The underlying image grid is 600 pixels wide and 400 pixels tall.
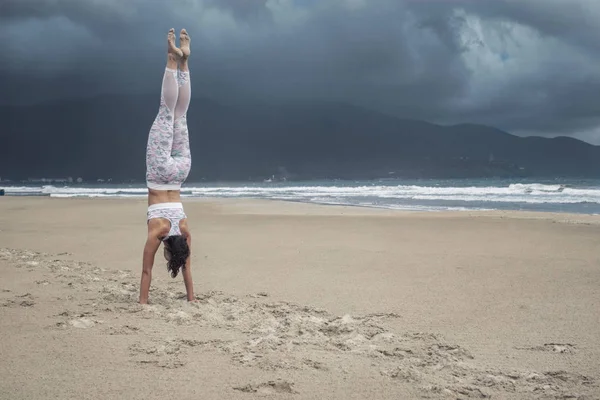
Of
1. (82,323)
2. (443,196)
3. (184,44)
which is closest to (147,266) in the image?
(82,323)

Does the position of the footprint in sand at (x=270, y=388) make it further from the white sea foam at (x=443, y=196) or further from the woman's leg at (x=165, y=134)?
the white sea foam at (x=443, y=196)

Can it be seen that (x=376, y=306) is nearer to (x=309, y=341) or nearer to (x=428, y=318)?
(x=428, y=318)

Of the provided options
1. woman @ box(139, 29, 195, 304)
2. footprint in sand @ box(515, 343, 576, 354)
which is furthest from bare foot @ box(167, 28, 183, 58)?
footprint in sand @ box(515, 343, 576, 354)

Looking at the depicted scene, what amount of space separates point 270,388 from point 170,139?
9.58 feet

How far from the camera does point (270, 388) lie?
295cm

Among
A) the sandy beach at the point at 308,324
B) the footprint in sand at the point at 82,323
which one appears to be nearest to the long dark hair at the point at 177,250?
the sandy beach at the point at 308,324

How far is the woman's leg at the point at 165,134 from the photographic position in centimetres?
494

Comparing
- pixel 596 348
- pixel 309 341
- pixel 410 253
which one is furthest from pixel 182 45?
pixel 410 253

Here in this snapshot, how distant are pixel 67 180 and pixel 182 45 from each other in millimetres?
120916

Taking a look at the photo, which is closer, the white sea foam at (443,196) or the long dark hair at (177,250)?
the long dark hair at (177,250)

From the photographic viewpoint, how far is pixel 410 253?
8.33 m

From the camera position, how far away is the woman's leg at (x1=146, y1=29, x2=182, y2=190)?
494 cm

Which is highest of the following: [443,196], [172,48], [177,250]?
[172,48]

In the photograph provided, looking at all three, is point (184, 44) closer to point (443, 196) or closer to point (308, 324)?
point (308, 324)
